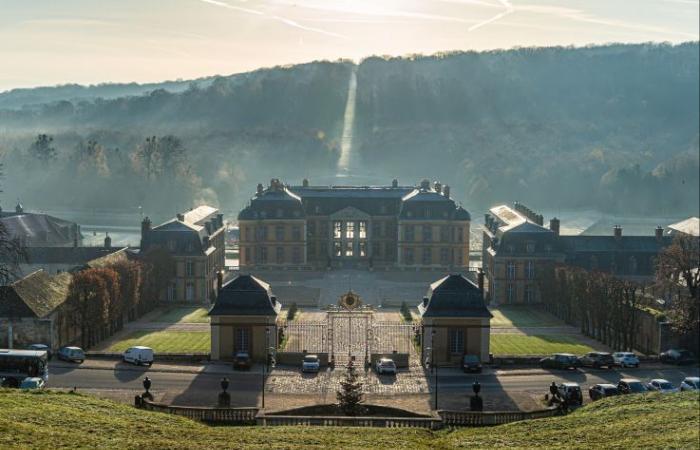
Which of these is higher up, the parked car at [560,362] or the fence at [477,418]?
the parked car at [560,362]

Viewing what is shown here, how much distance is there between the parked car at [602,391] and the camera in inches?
1890

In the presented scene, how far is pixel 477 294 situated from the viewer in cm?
5612

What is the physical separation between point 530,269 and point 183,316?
2841cm

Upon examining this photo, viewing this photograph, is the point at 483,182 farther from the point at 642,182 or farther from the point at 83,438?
the point at 83,438

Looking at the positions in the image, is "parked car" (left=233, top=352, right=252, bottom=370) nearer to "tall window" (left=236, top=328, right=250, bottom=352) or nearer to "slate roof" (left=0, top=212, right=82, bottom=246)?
"tall window" (left=236, top=328, right=250, bottom=352)

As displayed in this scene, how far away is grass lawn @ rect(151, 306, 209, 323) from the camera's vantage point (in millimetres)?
72312

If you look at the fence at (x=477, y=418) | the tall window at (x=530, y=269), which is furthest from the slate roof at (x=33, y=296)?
the tall window at (x=530, y=269)

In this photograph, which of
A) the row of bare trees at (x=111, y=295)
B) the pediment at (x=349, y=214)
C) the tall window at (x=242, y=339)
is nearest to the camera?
the tall window at (x=242, y=339)

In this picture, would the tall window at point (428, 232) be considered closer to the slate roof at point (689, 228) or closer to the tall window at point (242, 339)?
the slate roof at point (689, 228)

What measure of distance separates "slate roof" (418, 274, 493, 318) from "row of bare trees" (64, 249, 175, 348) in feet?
67.0

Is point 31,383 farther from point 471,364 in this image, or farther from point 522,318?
point 522,318

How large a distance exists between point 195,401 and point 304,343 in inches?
579

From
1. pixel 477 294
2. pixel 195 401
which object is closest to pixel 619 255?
pixel 477 294

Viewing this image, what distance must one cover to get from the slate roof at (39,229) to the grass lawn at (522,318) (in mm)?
40547
